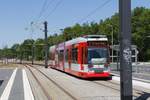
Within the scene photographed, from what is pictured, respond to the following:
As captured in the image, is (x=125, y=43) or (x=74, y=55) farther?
(x=74, y=55)

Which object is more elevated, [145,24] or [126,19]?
[145,24]

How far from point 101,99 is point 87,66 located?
13.2 m

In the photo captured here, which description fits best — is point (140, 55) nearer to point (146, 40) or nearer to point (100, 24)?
point (146, 40)

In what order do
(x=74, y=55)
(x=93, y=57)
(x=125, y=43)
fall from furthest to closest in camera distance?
(x=74, y=55)
(x=93, y=57)
(x=125, y=43)

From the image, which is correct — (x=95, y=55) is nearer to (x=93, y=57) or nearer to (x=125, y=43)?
(x=93, y=57)

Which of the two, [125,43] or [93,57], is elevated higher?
[125,43]

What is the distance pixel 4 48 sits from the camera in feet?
651

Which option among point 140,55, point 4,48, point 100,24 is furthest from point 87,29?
point 4,48

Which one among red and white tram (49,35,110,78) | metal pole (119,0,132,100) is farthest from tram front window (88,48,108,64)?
metal pole (119,0,132,100)

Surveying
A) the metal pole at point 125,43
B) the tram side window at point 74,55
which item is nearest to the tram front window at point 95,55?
the tram side window at point 74,55

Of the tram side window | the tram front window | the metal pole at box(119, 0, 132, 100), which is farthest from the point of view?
the tram side window

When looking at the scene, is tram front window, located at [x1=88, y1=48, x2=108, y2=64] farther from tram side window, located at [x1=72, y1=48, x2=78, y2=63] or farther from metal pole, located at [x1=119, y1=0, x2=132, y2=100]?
metal pole, located at [x1=119, y1=0, x2=132, y2=100]

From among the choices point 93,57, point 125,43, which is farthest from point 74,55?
point 125,43

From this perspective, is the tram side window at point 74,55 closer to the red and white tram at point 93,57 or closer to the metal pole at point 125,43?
the red and white tram at point 93,57
